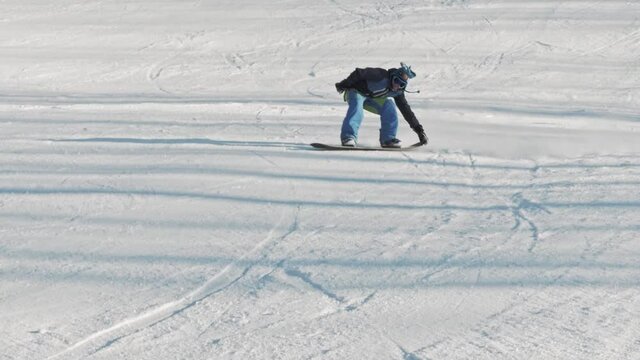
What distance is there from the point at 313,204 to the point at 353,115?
6.29 feet

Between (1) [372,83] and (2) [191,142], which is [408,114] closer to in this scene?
(1) [372,83]

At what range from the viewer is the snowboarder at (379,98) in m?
8.93

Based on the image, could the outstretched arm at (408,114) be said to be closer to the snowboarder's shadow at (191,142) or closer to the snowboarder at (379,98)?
the snowboarder at (379,98)

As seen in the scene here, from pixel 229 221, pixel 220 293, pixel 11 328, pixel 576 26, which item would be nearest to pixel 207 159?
pixel 229 221

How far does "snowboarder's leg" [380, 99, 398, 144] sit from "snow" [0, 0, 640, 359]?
1.05 ft

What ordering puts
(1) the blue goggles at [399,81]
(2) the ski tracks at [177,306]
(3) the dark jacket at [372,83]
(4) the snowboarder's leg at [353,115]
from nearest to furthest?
1. (2) the ski tracks at [177,306]
2. (1) the blue goggles at [399,81]
3. (3) the dark jacket at [372,83]
4. (4) the snowboarder's leg at [353,115]

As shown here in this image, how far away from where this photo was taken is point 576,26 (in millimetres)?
16438

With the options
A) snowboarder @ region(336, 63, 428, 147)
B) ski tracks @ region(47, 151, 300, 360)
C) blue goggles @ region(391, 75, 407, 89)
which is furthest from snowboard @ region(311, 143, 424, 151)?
ski tracks @ region(47, 151, 300, 360)

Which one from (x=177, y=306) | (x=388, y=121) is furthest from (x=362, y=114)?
(x=177, y=306)

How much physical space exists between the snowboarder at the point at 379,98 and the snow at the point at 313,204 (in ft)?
1.11

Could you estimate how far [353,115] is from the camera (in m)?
9.13

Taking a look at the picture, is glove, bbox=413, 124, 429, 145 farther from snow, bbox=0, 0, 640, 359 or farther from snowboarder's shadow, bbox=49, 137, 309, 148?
snowboarder's shadow, bbox=49, 137, 309, 148

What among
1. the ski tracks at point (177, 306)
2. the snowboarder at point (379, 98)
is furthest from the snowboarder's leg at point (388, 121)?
the ski tracks at point (177, 306)

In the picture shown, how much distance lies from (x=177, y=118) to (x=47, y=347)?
6530 mm
